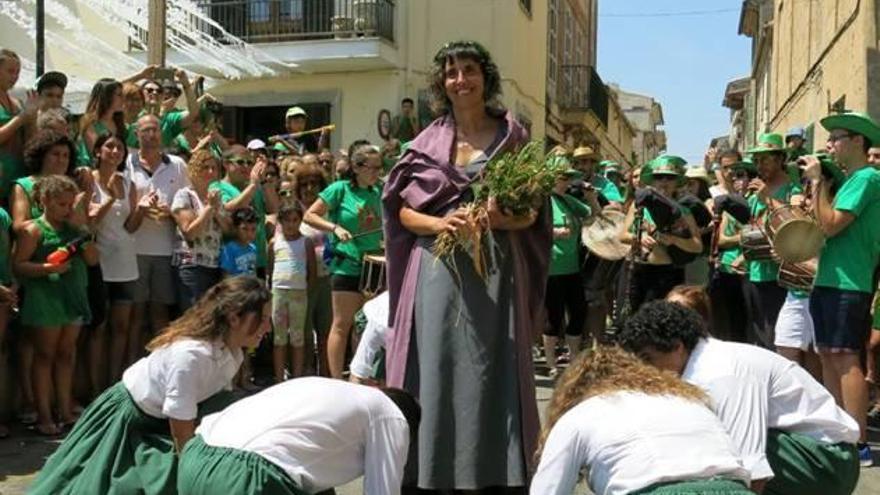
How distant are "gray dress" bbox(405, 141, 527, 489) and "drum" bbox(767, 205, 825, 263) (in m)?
2.80

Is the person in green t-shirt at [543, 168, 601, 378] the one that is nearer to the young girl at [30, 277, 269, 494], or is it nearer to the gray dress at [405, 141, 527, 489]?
the young girl at [30, 277, 269, 494]

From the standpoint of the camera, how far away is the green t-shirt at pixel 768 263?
678cm

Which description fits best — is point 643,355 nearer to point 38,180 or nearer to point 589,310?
point 38,180

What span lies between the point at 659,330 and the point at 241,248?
4397 millimetres

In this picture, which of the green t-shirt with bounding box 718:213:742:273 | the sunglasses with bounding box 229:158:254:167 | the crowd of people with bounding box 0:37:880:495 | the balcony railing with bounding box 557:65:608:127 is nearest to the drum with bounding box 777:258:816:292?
the crowd of people with bounding box 0:37:880:495

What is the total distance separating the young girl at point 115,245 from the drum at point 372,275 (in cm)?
150

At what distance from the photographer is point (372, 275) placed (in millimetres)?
6965

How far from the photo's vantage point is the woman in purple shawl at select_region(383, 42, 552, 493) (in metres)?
3.68

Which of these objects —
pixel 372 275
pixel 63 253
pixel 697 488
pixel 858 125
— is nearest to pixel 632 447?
pixel 697 488

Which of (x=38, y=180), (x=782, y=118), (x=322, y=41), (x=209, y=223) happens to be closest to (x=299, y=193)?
(x=209, y=223)

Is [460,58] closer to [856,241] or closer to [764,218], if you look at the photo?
[856,241]

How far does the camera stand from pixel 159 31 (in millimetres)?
10039

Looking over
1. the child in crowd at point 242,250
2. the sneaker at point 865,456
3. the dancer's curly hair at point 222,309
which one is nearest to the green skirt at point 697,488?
the dancer's curly hair at point 222,309

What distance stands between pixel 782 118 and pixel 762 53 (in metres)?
9.46
